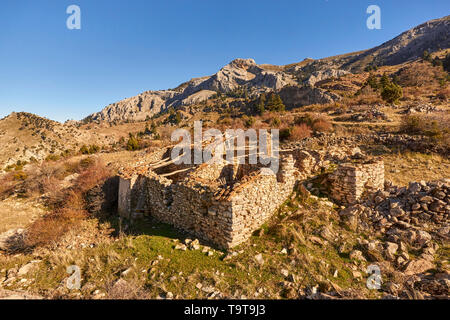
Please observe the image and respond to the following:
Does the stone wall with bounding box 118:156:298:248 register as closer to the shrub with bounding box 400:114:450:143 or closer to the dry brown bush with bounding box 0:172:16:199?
the dry brown bush with bounding box 0:172:16:199

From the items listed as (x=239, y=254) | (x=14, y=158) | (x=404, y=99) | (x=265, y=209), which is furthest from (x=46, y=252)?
(x=14, y=158)

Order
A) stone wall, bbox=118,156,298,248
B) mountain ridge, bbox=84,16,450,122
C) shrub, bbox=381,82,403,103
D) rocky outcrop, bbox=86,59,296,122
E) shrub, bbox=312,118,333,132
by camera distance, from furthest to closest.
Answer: rocky outcrop, bbox=86,59,296,122 < mountain ridge, bbox=84,16,450,122 < shrub, bbox=381,82,403,103 < shrub, bbox=312,118,333,132 < stone wall, bbox=118,156,298,248

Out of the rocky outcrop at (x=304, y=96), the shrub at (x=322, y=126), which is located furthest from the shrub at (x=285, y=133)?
the rocky outcrop at (x=304, y=96)

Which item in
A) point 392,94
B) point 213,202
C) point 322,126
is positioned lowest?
point 213,202

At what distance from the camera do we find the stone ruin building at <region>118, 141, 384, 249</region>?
534 cm

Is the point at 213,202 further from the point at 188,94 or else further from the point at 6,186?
the point at 188,94

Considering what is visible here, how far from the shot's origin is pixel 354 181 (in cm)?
661

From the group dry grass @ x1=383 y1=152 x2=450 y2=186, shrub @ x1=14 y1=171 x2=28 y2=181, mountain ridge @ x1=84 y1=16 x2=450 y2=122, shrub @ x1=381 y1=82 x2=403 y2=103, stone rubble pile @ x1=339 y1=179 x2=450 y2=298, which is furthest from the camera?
mountain ridge @ x1=84 y1=16 x2=450 y2=122

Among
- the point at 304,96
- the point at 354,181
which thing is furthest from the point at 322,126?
the point at 304,96

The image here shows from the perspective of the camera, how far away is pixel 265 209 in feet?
20.1

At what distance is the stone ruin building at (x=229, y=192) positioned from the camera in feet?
17.5

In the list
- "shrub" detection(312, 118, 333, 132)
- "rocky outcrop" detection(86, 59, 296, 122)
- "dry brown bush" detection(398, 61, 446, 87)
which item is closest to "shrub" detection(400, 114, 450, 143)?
"shrub" detection(312, 118, 333, 132)

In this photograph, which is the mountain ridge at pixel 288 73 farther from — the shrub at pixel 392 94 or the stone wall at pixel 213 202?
the stone wall at pixel 213 202

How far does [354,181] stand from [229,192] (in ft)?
15.0
